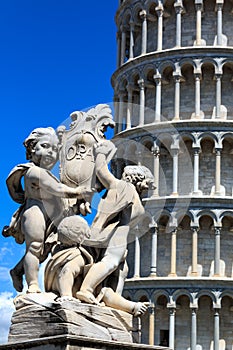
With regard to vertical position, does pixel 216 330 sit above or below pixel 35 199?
above

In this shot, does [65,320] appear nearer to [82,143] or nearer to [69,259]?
[69,259]

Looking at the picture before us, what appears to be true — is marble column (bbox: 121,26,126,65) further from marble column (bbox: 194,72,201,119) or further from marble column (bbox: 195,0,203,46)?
marble column (bbox: 194,72,201,119)

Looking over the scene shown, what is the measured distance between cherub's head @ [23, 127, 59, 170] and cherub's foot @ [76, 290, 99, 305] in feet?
3.72

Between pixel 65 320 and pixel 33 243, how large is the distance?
2.72 feet

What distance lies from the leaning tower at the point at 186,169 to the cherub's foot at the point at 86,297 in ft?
108

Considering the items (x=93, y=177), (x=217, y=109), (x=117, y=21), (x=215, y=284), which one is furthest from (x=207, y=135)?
(x=93, y=177)

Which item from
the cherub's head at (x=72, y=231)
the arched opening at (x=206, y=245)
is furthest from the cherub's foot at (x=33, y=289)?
the arched opening at (x=206, y=245)

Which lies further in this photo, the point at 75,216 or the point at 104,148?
the point at 104,148

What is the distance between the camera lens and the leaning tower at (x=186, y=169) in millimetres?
41125

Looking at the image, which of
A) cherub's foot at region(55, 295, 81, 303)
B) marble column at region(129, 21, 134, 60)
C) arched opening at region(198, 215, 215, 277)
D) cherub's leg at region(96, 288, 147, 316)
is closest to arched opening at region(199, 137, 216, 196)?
arched opening at region(198, 215, 215, 277)

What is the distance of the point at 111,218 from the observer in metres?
7.09

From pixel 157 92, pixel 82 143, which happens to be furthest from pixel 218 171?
pixel 82 143

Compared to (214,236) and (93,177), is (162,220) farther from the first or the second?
(93,177)

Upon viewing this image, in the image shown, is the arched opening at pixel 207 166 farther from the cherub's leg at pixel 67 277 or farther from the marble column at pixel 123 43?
the cherub's leg at pixel 67 277
